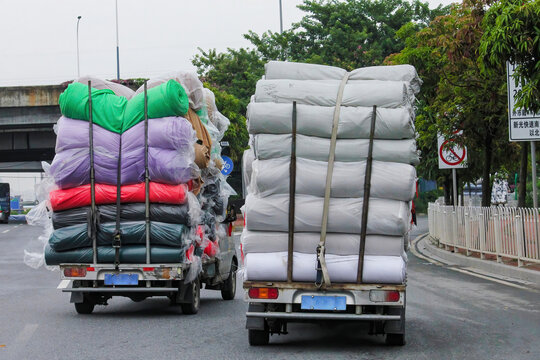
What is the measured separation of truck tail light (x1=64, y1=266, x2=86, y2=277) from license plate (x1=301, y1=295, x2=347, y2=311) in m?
4.21

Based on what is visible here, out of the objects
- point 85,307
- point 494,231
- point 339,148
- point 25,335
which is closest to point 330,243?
point 339,148

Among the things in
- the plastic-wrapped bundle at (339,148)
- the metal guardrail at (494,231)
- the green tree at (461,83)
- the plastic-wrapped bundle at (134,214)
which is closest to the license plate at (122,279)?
the plastic-wrapped bundle at (134,214)

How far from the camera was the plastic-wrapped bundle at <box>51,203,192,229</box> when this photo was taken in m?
12.1

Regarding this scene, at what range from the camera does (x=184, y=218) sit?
12125mm

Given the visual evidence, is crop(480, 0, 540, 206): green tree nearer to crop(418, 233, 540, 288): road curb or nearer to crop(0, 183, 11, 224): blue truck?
crop(418, 233, 540, 288): road curb

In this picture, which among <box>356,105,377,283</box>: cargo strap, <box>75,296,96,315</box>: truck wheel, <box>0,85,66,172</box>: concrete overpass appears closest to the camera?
<box>356,105,377,283</box>: cargo strap

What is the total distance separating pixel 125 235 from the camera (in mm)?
12047

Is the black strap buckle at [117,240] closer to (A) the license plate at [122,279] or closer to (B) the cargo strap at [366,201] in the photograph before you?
(A) the license plate at [122,279]

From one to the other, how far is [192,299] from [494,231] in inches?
355

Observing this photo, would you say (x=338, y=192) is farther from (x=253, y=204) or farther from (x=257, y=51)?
(x=257, y=51)

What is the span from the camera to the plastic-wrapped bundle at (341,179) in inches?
351

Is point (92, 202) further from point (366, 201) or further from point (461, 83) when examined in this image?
point (461, 83)

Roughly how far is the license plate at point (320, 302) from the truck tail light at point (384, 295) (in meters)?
0.26

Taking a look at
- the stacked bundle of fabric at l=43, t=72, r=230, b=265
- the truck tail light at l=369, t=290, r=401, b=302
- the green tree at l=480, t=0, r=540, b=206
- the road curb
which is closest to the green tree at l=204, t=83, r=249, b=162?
the road curb
